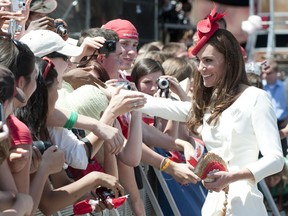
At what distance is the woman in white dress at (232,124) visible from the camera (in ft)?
17.0

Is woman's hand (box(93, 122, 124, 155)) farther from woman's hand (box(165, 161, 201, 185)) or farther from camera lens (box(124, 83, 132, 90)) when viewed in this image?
woman's hand (box(165, 161, 201, 185))

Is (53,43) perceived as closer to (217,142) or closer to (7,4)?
(7,4)

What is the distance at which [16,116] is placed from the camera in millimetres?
4691

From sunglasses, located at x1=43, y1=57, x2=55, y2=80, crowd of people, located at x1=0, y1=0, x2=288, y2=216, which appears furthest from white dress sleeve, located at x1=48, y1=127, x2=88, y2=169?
sunglasses, located at x1=43, y1=57, x2=55, y2=80

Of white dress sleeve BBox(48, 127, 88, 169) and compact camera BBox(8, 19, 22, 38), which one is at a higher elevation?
compact camera BBox(8, 19, 22, 38)

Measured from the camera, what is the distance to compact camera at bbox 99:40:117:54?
234 inches

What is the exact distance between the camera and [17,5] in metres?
5.69

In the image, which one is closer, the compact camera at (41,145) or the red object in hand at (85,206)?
the compact camera at (41,145)

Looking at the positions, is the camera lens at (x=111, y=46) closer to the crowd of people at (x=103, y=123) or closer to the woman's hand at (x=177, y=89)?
the crowd of people at (x=103, y=123)

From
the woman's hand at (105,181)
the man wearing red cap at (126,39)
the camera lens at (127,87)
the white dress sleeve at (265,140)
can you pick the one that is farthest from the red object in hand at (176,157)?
the woman's hand at (105,181)

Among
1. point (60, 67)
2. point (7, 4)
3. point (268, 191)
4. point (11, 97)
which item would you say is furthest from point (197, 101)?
point (268, 191)

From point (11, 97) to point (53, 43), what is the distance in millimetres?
1302

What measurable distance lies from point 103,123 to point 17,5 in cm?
104

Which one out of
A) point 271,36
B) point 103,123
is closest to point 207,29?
point 103,123
